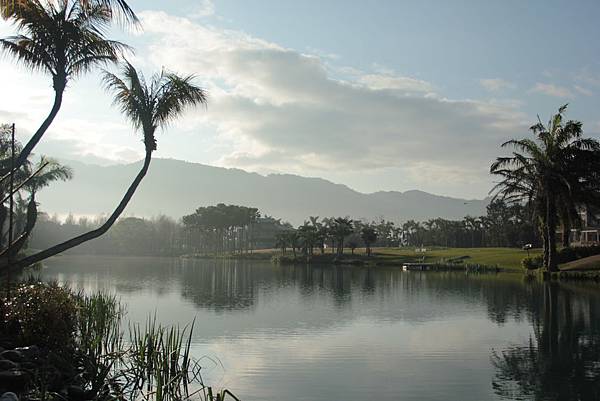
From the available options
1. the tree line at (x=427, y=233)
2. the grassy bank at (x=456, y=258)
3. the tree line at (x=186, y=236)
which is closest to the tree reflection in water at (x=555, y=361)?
the grassy bank at (x=456, y=258)

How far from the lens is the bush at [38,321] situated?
1222 cm

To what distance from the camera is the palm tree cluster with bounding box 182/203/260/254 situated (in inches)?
5605

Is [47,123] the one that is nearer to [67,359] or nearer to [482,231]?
[67,359]

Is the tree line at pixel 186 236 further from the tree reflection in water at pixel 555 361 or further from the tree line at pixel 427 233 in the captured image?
the tree reflection in water at pixel 555 361

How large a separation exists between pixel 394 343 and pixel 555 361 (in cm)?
486

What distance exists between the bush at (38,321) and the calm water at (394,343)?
3.37m

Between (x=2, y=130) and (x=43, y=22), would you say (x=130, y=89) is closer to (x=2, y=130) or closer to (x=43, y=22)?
(x=43, y=22)

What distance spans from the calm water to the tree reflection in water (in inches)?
1.2

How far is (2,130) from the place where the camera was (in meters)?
35.9

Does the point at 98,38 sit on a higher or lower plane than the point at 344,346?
higher

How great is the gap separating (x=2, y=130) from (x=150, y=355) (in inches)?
1136

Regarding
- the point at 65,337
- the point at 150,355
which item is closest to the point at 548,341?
the point at 150,355

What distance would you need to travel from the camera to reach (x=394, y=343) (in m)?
19.0

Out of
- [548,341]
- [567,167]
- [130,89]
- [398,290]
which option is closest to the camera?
[130,89]
